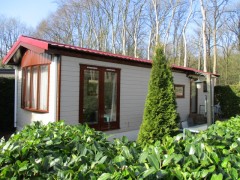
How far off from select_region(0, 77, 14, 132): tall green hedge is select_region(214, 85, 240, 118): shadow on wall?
11.8 m

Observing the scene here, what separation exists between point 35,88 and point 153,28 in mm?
21618

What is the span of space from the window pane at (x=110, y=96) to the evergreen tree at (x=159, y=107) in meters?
1.73

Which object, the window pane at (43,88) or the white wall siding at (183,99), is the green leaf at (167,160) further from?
the white wall siding at (183,99)

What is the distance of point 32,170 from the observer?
5.04 feet

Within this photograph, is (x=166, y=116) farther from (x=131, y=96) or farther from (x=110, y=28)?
(x=110, y=28)

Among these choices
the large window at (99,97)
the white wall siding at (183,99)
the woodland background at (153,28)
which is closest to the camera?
the large window at (99,97)

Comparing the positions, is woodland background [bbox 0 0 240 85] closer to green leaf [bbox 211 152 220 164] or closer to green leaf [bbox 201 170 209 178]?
green leaf [bbox 211 152 220 164]

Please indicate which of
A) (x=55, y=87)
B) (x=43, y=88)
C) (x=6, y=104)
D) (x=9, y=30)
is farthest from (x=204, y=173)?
(x=9, y=30)

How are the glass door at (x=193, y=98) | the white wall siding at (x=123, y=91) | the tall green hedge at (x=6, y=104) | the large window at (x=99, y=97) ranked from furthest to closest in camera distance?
the glass door at (x=193, y=98) < the tall green hedge at (x=6, y=104) < the large window at (x=99, y=97) < the white wall siding at (x=123, y=91)

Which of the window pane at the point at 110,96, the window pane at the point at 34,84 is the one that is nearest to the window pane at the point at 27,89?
the window pane at the point at 34,84

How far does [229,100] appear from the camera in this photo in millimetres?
14633

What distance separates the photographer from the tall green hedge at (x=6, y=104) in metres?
9.66

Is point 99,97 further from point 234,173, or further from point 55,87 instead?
point 234,173

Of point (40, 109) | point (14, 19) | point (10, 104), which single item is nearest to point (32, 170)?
point (40, 109)
